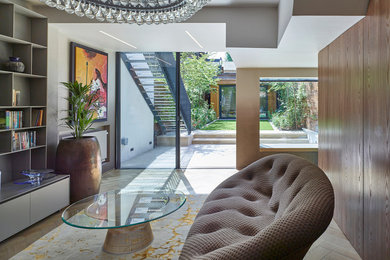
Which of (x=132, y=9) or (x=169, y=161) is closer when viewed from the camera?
(x=132, y=9)

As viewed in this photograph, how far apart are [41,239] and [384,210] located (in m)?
3.01

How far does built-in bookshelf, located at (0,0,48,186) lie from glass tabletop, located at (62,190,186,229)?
1336 mm

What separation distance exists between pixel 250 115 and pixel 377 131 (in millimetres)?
3351

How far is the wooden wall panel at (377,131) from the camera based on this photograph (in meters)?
1.80

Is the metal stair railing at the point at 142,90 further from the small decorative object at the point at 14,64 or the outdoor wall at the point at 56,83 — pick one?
the small decorative object at the point at 14,64

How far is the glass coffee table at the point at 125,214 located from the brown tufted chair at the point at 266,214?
53cm

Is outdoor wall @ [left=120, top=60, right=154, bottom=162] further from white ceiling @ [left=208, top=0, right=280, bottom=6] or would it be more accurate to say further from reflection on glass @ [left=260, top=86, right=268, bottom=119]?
white ceiling @ [left=208, top=0, right=280, bottom=6]

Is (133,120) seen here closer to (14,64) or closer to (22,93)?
(22,93)

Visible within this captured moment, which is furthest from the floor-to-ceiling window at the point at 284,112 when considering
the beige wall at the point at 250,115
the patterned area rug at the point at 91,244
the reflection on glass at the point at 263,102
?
the patterned area rug at the point at 91,244

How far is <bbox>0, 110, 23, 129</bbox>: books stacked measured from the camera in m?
2.88

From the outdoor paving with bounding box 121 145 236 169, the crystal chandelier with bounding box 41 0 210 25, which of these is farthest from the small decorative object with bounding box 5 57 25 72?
the outdoor paving with bounding box 121 145 236 169

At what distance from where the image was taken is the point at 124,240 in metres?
2.25

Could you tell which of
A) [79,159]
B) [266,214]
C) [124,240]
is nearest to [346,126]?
[266,214]

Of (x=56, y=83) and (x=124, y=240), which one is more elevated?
(x=56, y=83)
